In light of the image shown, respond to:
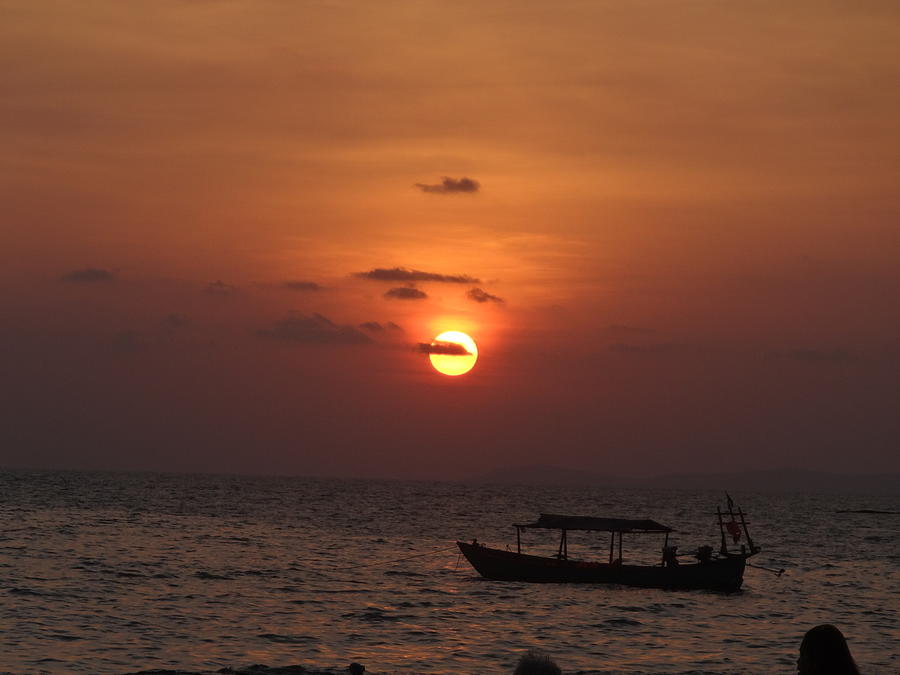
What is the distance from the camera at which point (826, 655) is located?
6371 mm

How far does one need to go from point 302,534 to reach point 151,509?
3953 centimetres

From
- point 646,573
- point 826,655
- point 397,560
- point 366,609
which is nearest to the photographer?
point 826,655

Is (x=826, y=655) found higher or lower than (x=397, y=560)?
higher

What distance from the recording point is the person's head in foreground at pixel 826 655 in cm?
633

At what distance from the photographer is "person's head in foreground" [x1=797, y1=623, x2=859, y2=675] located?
6.33 metres

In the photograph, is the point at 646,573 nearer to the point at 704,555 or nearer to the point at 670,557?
the point at 670,557

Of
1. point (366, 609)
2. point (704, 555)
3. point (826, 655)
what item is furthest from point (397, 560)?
point (826, 655)

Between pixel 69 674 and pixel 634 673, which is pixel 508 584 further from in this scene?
pixel 69 674

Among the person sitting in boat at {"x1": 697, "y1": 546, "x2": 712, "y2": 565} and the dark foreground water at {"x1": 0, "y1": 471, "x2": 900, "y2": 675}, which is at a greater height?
the person sitting in boat at {"x1": 697, "y1": 546, "x2": 712, "y2": 565}

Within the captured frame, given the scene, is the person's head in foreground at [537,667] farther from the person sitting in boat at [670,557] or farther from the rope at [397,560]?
the rope at [397,560]

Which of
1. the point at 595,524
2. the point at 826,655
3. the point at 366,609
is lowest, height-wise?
the point at 366,609

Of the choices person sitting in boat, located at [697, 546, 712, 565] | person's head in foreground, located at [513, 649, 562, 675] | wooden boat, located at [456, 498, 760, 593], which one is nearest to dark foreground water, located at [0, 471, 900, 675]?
wooden boat, located at [456, 498, 760, 593]

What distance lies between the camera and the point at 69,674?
31359 millimetres

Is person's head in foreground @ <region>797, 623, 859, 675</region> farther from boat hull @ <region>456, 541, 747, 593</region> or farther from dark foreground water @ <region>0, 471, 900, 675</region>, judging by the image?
boat hull @ <region>456, 541, 747, 593</region>
